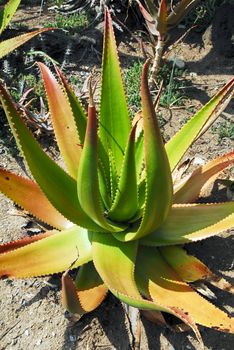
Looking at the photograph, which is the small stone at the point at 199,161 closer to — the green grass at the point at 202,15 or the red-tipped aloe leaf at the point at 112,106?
the red-tipped aloe leaf at the point at 112,106

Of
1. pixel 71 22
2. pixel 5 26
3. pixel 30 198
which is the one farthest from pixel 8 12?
pixel 30 198

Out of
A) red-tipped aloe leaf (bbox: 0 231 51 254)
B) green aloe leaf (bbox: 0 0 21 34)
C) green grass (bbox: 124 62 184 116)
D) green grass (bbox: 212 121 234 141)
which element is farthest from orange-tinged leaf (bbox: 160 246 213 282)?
green aloe leaf (bbox: 0 0 21 34)

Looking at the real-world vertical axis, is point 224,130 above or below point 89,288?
above

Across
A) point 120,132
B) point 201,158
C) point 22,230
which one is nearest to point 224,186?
point 201,158

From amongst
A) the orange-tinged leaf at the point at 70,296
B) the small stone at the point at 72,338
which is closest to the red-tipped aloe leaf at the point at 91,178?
the orange-tinged leaf at the point at 70,296

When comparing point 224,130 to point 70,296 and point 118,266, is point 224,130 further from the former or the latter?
point 70,296

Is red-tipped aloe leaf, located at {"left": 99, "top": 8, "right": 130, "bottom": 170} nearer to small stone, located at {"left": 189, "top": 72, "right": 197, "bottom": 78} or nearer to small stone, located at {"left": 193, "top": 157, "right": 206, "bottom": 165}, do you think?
small stone, located at {"left": 193, "top": 157, "right": 206, "bottom": 165}

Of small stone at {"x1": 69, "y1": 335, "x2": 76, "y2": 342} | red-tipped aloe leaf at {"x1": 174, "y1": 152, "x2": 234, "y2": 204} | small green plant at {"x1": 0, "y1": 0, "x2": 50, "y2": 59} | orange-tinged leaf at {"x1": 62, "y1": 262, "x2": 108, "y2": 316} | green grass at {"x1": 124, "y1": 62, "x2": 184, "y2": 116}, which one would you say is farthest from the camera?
green grass at {"x1": 124, "y1": 62, "x2": 184, "y2": 116}
